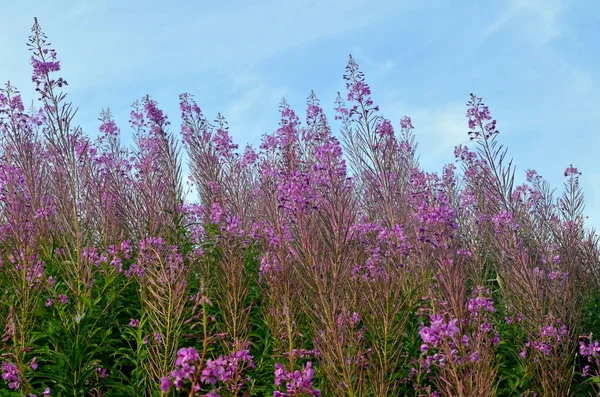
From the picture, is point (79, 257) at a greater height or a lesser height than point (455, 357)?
greater

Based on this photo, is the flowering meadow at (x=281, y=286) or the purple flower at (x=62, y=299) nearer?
the flowering meadow at (x=281, y=286)

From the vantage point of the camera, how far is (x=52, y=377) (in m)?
4.41

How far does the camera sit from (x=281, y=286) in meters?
4.73

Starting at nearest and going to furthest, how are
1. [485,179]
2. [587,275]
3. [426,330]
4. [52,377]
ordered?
[426,330]
[52,377]
[485,179]
[587,275]

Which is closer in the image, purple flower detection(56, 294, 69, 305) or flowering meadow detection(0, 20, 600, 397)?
flowering meadow detection(0, 20, 600, 397)

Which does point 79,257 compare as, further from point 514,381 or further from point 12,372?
point 514,381

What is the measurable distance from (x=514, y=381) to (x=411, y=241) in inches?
75.5

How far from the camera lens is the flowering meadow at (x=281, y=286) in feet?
12.5

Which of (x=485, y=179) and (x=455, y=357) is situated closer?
(x=455, y=357)

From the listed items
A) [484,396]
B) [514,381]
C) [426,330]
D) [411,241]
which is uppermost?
[411,241]

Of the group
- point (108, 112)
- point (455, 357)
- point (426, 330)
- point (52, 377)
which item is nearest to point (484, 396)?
point (455, 357)

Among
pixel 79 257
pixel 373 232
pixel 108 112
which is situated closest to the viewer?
pixel 79 257

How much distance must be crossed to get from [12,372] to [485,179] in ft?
15.8

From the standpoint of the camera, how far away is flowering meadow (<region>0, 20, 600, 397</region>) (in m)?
3.81
